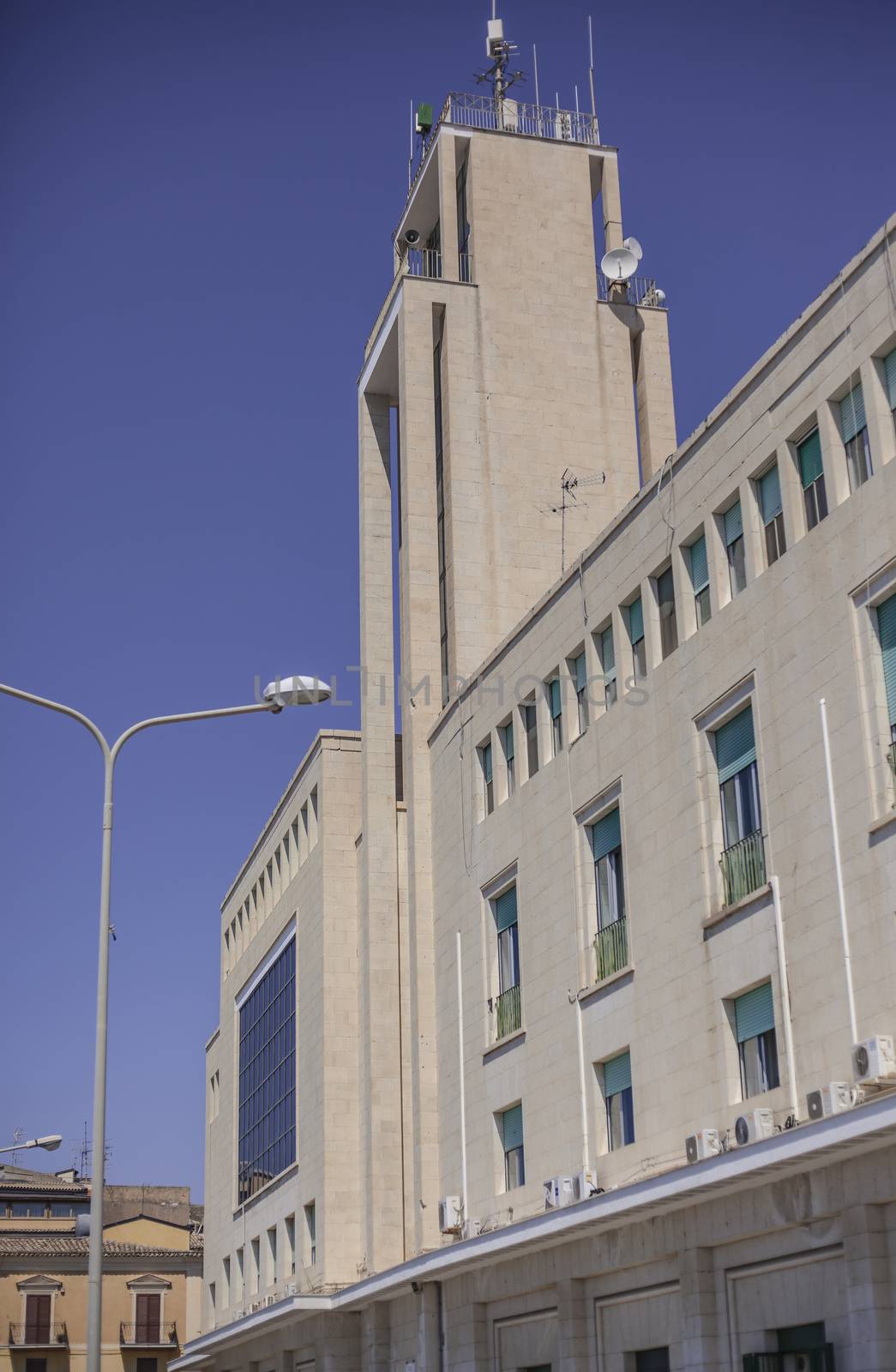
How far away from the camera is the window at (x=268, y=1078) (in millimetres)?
46875

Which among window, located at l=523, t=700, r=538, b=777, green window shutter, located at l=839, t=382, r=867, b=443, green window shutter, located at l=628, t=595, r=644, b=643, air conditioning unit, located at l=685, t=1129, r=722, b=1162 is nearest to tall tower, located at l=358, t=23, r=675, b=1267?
window, located at l=523, t=700, r=538, b=777

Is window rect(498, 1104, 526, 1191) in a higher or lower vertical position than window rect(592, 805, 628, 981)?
lower

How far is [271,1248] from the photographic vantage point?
4728cm

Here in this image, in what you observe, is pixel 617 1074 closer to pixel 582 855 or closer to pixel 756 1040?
pixel 582 855

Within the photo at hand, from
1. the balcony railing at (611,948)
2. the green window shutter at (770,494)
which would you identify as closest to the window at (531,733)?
the balcony railing at (611,948)

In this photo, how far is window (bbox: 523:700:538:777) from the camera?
2986 cm

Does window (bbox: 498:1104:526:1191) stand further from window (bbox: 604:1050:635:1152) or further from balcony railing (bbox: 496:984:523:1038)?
window (bbox: 604:1050:635:1152)

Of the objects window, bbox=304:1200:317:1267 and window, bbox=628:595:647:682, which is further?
window, bbox=304:1200:317:1267

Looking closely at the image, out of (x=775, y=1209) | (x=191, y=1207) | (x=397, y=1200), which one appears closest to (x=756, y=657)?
(x=775, y=1209)

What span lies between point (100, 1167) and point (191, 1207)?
90356 mm

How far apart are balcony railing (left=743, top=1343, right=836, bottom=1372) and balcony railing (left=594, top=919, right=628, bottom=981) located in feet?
20.9

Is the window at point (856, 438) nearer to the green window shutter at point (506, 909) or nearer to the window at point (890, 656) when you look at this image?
the window at point (890, 656)

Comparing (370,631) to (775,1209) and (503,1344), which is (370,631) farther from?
(775,1209)

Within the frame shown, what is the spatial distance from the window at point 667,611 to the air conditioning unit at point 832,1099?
8.09 m
